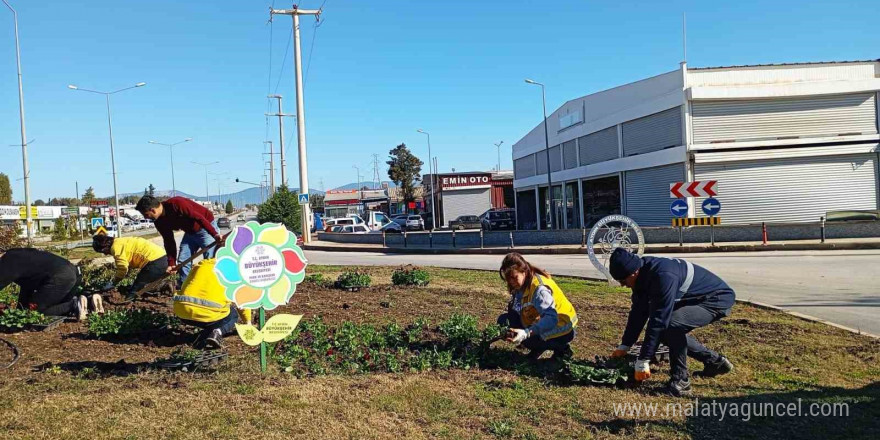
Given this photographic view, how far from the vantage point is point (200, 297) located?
6.03m

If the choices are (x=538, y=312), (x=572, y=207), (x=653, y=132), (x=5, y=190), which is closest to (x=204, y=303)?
(x=538, y=312)

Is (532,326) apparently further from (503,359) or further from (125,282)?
(125,282)

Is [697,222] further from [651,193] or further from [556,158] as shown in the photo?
[556,158]

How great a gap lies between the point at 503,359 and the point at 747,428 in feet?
7.16

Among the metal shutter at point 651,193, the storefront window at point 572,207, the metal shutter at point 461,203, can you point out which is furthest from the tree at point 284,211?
the metal shutter at point 461,203

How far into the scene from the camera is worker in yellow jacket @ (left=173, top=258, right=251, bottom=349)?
19.7ft

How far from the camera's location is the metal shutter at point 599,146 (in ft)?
113

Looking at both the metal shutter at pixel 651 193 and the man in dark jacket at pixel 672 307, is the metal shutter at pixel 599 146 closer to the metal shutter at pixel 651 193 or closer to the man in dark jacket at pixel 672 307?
the metal shutter at pixel 651 193

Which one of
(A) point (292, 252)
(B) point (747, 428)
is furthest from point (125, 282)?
(B) point (747, 428)

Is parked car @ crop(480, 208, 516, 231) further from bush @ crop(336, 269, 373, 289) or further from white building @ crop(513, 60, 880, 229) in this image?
bush @ crop(336, 269, 373, 289)

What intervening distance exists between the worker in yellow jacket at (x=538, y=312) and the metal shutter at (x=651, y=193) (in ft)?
82.3

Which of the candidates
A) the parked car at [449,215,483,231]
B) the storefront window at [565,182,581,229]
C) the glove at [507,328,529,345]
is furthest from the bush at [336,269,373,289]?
the parked car at [449,215,483,231]

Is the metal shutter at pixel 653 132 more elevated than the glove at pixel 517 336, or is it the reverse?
the metal shutter at pixel 653 132

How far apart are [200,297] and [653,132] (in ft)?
93.2
